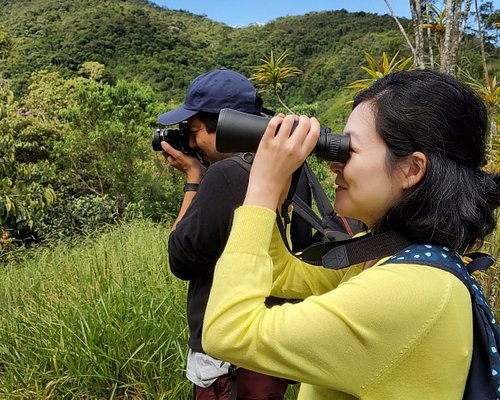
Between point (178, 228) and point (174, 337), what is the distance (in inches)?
40.2

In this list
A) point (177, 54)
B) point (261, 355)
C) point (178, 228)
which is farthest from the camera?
point (177, 54)

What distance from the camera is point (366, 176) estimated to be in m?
0.79

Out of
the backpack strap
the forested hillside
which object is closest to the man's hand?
the backpack strap

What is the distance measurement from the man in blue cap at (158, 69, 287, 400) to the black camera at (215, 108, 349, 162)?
16.1 inches

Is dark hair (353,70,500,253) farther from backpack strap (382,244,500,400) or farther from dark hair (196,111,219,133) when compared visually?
dark hair (196,111,219,133)

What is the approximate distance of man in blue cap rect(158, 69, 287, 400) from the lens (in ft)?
4.14

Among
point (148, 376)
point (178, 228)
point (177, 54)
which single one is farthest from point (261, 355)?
point (177, 54)

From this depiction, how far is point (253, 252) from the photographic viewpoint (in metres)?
0.72

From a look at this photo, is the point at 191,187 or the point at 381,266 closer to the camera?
the point at 381,266

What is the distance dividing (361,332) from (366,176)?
0.25 m

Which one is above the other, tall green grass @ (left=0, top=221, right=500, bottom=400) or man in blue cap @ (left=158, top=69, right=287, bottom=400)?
man in blue cap @ (left=158, top=69, right=287, bottom=400)

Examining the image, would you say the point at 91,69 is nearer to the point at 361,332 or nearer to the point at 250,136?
the point at 250,136

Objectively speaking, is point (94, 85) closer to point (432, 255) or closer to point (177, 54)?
point (432, 255)

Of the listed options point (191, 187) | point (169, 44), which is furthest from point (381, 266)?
point (169, 44)
